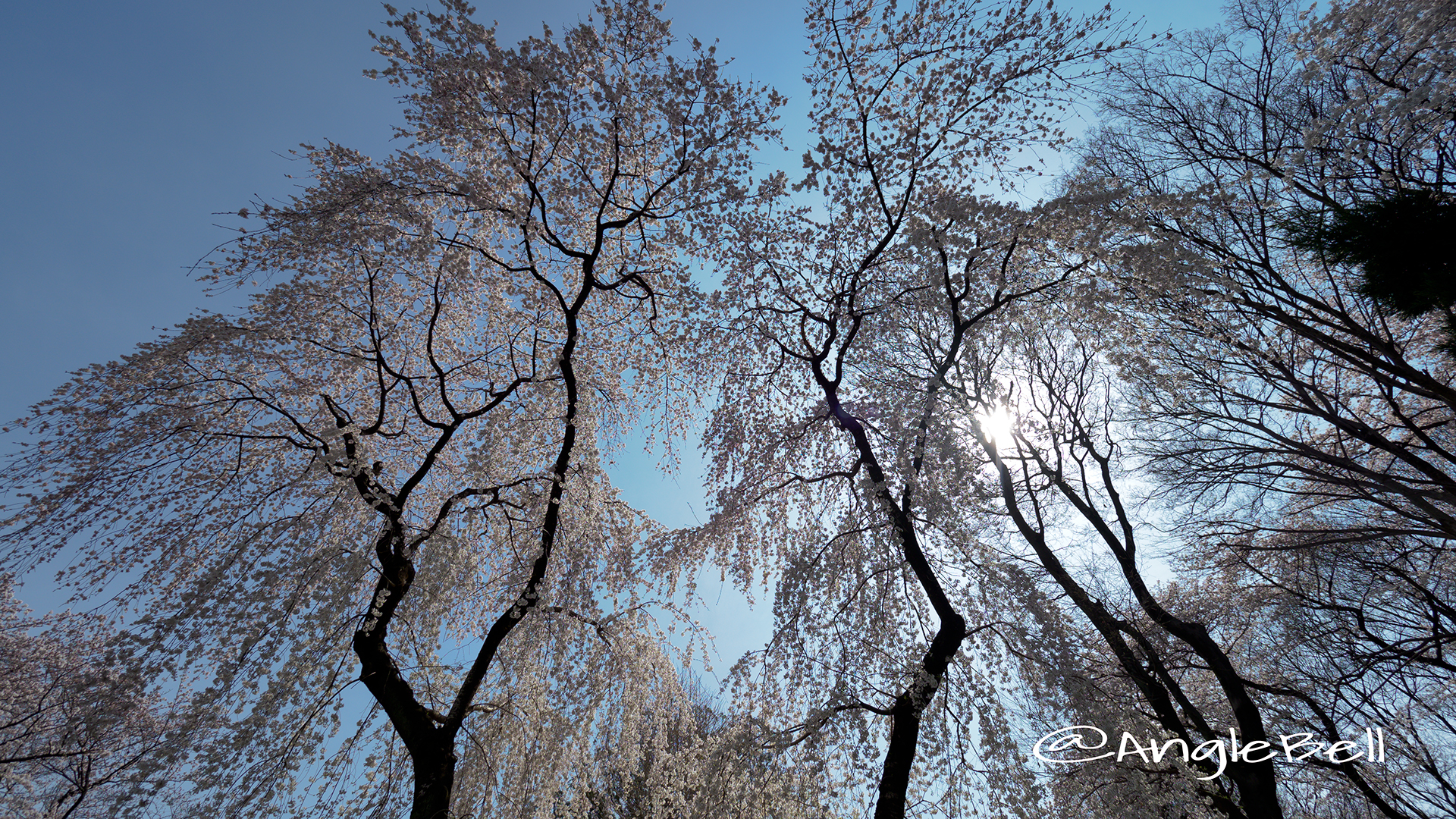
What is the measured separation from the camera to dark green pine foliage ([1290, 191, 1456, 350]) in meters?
3.52

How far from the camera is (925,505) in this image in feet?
19.3

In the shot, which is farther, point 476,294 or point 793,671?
point 476,294

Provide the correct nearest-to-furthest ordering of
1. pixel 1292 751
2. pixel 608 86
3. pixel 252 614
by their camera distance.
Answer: pixel 252 614
pixel 608 86
pixel 1292 751

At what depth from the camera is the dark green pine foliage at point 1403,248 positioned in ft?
11.5

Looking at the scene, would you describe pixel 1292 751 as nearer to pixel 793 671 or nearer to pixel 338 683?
pixel 793 671

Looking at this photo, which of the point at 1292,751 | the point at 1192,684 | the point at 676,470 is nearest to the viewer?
the point at 1292,751

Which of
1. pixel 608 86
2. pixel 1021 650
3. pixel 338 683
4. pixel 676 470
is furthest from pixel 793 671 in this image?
pixel 608 86

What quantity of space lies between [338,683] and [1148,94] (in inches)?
505

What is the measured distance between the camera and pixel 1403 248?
369cm
